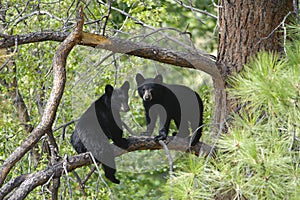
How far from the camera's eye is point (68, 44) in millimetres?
3404

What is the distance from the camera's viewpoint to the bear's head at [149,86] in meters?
4.54

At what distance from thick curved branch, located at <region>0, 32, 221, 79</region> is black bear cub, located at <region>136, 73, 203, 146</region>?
74cm

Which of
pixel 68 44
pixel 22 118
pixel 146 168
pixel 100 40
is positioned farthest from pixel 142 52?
pixel 22 118

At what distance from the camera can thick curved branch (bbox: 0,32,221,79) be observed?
3590mm

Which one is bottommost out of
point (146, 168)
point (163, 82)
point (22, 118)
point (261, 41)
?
point (146, 168)

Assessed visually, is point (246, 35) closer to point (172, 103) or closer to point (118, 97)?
point (172, 103)

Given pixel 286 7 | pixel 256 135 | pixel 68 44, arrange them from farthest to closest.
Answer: pixel 286 7, pixel 68 44, pixel 256 135

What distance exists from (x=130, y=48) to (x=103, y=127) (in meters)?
1.12

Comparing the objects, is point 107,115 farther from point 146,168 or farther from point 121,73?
point 146,168

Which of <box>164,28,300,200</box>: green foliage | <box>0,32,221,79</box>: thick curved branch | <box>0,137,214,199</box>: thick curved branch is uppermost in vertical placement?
<box>0,32,221,79</box>: thick curved branch

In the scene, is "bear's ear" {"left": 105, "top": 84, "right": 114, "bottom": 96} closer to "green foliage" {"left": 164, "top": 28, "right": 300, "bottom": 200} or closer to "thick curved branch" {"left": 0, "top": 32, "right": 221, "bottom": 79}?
"thick curved branch" {"left": 0, "top": 32, "right": 221, "bottom": 79}

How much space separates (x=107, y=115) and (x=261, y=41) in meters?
1.33

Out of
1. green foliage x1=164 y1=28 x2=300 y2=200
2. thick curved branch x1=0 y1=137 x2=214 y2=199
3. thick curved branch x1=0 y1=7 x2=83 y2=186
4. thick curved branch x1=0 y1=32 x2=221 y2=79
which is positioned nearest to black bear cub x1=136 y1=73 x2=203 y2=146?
thick curved branch x1=0 y1=137 x2=214 y2=199

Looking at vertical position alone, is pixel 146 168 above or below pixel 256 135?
below
